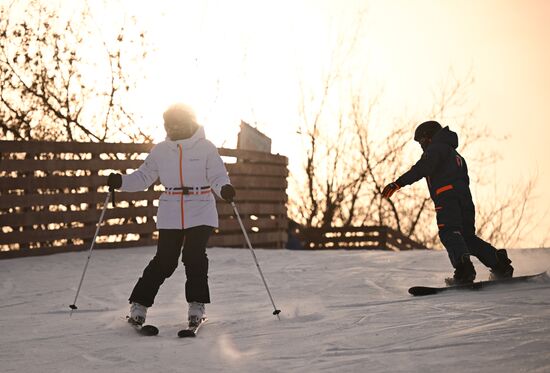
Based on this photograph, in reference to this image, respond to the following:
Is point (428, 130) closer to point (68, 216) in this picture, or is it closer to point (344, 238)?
point (68, 216)

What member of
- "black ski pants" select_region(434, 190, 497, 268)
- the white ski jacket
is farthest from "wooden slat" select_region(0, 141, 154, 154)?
"black ski pants" select_region(434, 190, 497, 268)

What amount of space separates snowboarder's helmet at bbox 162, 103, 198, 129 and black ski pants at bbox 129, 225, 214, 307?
0.72 m

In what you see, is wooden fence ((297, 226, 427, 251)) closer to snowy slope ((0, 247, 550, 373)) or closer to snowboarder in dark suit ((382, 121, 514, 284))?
snowy slope ((0, 247, 550, 373))

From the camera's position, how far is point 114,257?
11.6 meters

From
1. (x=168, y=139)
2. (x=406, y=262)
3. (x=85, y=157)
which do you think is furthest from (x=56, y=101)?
(x=168, y=139)

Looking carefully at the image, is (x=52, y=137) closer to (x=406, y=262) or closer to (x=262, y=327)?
(x=406, y=262)

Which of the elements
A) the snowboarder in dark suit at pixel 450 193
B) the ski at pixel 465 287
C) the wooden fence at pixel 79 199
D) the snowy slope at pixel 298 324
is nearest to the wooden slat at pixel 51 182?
the wooden fence at pixel 79 199

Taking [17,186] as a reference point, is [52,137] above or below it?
above

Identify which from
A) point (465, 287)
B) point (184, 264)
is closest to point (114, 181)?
point (184, 264)

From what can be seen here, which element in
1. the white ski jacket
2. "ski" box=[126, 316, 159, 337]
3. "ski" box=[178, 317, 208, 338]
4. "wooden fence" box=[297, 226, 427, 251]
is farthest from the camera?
"wooden fence" box=[297, 226, 427, 251]

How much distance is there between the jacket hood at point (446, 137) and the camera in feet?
24.9

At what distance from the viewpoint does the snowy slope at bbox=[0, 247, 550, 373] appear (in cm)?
481

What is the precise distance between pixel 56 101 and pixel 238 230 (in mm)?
4895

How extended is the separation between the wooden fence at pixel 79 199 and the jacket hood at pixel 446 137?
6.15 meters
